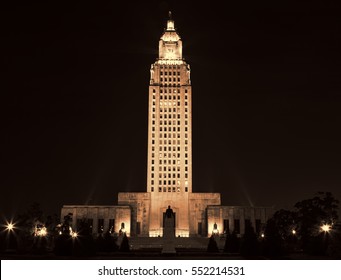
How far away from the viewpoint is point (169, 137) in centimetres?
9700

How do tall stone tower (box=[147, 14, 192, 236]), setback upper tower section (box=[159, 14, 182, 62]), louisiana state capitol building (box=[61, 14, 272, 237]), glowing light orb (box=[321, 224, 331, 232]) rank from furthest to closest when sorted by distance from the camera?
setback upper tower section (box=[159, 14, 182, 62]), tall stone tower (box=[147, 14, 192, 236]), louisiana state capitol building (box=[61, 14, 272, 237]), glowing light orb (box=[321, 224, 331, 232])

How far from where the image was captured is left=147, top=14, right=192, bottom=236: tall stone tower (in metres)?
93.4

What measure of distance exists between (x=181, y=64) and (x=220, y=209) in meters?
31.1

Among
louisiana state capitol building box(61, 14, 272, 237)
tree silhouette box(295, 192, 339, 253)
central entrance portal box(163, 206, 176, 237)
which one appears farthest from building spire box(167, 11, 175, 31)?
central entrance portal box(163, 206, 176, 237)

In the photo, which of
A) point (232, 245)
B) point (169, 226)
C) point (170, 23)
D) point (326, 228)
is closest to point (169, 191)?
point (170, 23)

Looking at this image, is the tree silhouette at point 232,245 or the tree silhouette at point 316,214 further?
the tree silhouette at point 316,214

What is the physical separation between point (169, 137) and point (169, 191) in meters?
10.9

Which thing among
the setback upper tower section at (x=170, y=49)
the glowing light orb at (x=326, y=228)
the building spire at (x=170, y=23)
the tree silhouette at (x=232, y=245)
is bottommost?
the tree silhouette at (x=232, y=245)

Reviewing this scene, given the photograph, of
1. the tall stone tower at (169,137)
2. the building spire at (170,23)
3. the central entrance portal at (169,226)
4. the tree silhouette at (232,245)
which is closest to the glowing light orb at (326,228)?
the tree silhouette at (232,245)

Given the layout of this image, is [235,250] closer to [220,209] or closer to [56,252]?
[56,252]

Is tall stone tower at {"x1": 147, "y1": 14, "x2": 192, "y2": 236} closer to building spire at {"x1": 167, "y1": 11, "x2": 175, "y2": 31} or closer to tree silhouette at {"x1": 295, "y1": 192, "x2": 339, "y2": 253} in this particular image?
building spire at {"x1": 167, "y1": 11, "x2": 175, "y2": 31}

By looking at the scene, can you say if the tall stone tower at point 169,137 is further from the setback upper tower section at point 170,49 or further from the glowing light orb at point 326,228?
the glowing light orb at point 326,228

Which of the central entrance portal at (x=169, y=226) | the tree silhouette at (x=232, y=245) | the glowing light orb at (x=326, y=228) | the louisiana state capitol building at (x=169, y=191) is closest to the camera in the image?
the central entrance portal at (x=169, y=226)

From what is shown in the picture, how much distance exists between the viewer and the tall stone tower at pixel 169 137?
9338 centimetres
